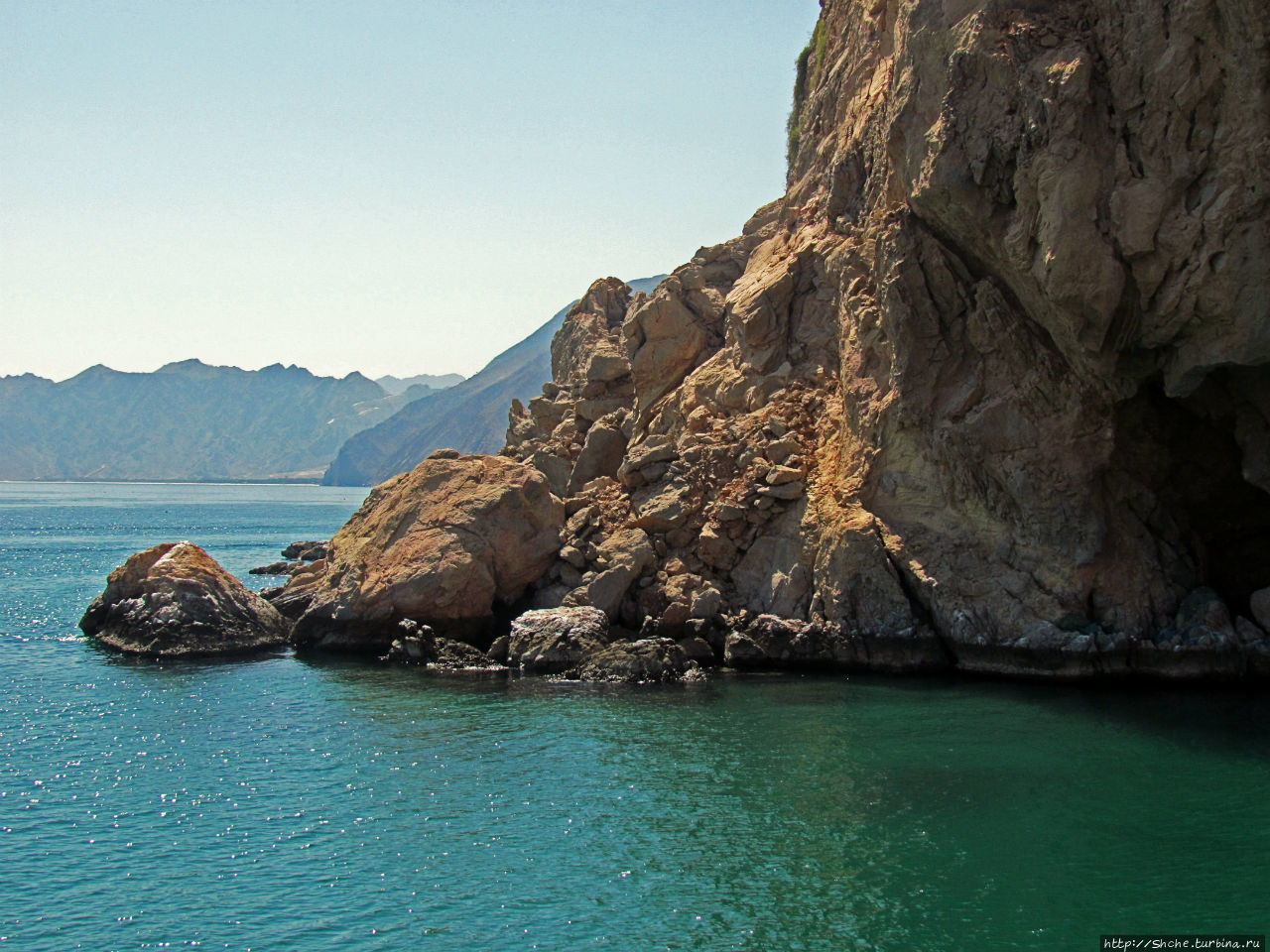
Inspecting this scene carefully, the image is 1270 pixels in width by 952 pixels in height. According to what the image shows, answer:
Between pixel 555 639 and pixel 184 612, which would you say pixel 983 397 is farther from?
pixel 184 612

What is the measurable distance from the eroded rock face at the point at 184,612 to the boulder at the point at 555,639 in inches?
433

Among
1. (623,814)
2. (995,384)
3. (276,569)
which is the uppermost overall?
(995,384)

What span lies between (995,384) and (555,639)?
17007mm

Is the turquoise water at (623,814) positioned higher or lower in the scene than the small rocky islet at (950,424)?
lower

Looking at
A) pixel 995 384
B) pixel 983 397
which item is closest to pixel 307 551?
pixel 983 397

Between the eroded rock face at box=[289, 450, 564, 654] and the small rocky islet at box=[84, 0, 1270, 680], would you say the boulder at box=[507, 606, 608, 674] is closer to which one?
the small rocky islet at box=[84, 0, 1270, 680]

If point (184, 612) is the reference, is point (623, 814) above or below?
below

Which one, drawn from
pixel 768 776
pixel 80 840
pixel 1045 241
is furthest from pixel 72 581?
pixel 1045 241

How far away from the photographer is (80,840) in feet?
70.4

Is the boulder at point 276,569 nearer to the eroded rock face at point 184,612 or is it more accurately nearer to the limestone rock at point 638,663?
the eroded rock face at point 184,612

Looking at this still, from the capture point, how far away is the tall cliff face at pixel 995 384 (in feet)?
94.4

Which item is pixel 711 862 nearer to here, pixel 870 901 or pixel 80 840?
pixel 870 901

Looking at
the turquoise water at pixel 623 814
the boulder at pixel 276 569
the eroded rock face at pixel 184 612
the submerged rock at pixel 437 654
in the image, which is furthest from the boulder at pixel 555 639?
the boulder at pixel 276 569

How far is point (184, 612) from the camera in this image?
41125mm
